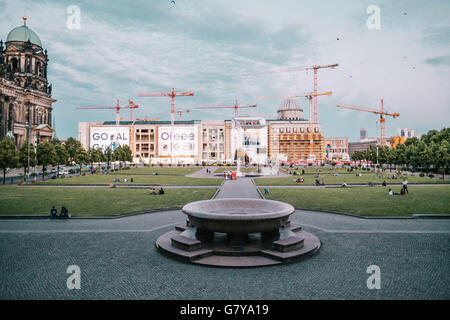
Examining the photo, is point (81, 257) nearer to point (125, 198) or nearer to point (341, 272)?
point (341, 272)

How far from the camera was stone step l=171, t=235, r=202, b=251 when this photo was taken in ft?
41.6

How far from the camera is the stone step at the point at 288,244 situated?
A: 12.5 m

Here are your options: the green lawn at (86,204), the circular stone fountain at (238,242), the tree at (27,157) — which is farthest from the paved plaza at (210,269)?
the tree at (27,157)

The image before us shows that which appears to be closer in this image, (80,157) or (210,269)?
(210,269)

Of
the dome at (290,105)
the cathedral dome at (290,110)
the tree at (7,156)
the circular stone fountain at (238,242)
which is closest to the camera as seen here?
the circular stone fountain at (238,242)

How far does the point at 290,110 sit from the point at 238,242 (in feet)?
573

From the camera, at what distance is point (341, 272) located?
35.0ft

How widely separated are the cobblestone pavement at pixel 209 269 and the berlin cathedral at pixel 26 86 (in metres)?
76.6

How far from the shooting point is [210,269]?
11.3 metres


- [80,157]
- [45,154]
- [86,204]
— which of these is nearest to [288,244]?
[86,204]

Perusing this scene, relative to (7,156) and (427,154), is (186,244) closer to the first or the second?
(7,156)

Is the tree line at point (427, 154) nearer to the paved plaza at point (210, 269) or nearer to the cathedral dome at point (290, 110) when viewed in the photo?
the paved plaza at point (210, 269)

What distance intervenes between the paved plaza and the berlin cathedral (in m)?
76.7
